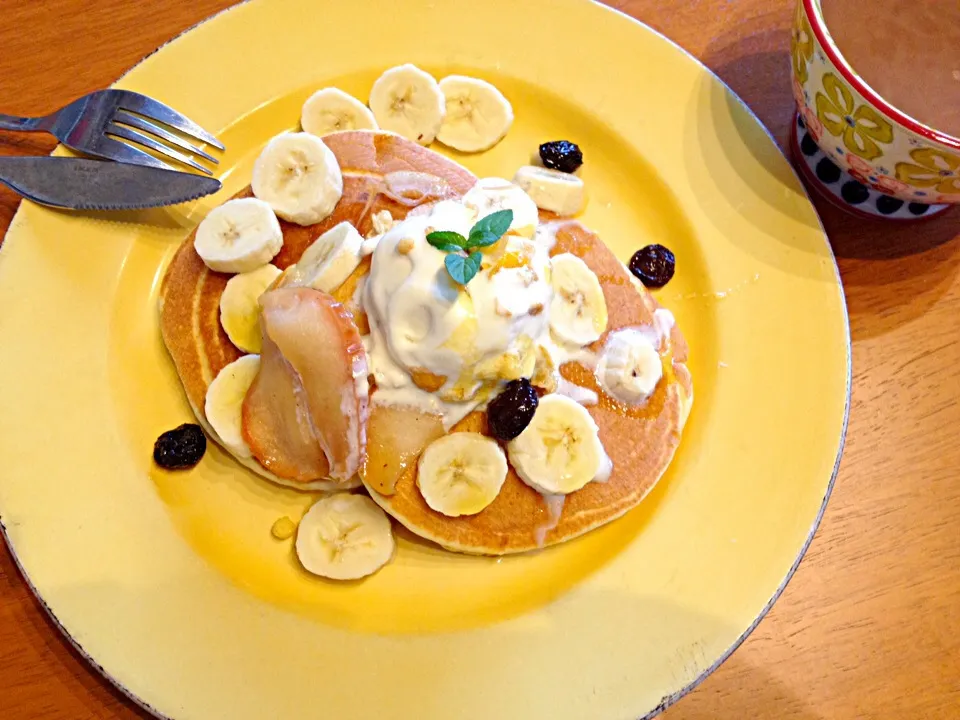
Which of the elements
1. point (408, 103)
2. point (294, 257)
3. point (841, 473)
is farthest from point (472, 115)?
point (841, 473)

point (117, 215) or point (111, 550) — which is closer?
point (111, 550)

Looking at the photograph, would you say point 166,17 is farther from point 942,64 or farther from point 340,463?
point 942,64

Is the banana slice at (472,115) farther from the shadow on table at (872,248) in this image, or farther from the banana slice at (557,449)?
the banana slice at (557,449)

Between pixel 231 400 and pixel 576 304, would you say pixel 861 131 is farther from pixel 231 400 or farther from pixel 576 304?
pixel 231 400

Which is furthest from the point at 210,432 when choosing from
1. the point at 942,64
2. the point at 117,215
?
the point at 942,64

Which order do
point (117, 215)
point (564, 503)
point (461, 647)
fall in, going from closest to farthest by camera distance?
1. point (461, 647)
2. point (564, 503)
3. point (117, 215)

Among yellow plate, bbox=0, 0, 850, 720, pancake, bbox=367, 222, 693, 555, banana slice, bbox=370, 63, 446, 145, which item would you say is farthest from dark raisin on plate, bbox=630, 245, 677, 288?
banana slice, bbox=370, 63, 446, 145

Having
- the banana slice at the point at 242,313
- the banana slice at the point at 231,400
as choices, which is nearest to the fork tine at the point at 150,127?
the banana slice at the point at 242,313
